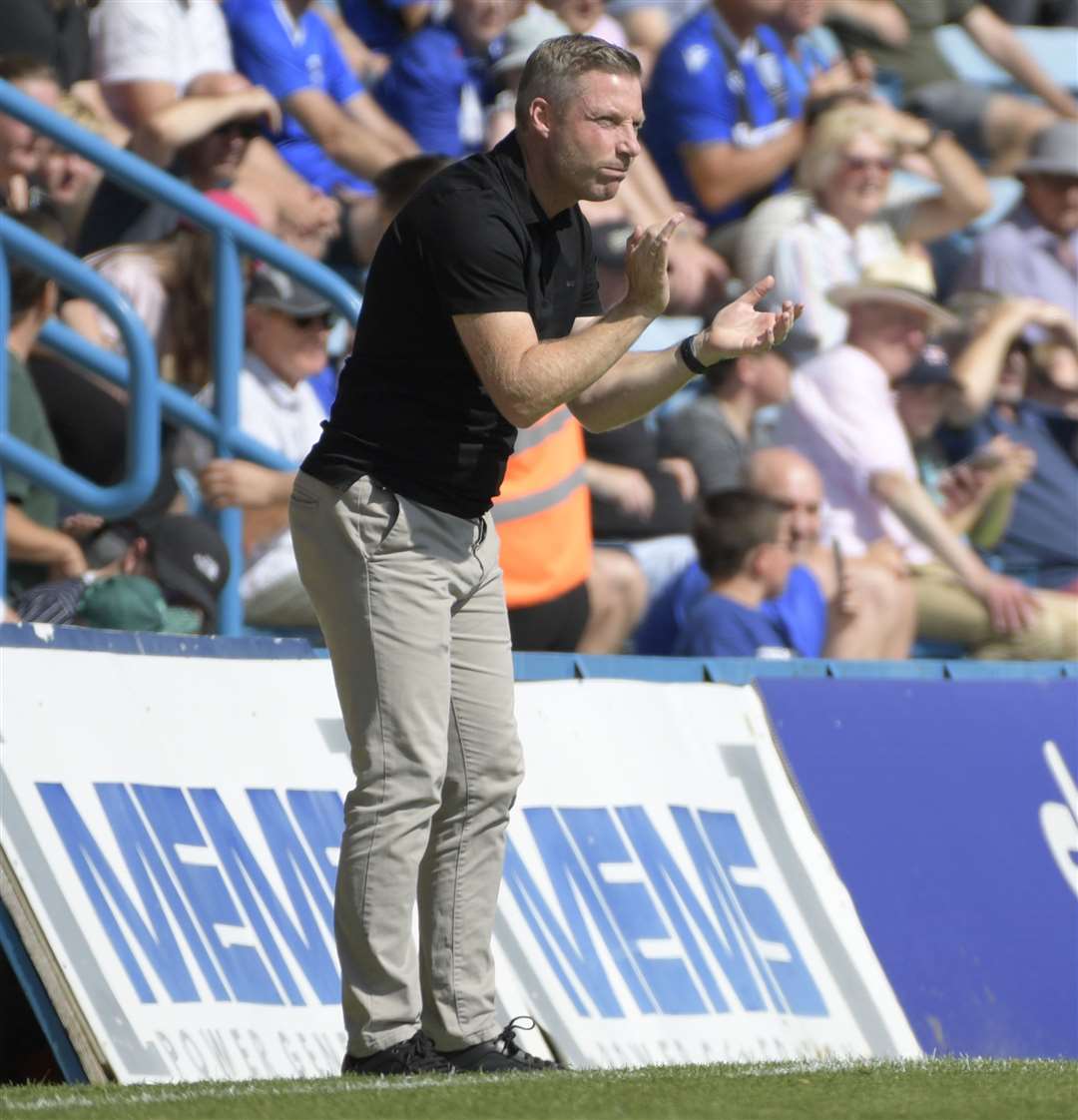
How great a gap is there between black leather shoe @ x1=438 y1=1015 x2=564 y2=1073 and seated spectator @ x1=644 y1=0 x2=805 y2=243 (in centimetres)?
544

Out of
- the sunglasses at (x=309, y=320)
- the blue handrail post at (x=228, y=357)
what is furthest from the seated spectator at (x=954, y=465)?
the blue handrail post at (x=228, y=357)

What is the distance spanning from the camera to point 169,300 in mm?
6785

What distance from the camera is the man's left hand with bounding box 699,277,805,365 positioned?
4059 millimetres

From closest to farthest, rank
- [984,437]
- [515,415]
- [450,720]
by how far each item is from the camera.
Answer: [515,415], [450,720], [984,437]

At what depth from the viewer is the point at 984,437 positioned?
952 centimetres

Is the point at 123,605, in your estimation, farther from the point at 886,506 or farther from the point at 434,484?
the point at 886,506

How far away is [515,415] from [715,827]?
1967 millimetres

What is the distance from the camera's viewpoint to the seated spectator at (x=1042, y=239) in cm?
1002

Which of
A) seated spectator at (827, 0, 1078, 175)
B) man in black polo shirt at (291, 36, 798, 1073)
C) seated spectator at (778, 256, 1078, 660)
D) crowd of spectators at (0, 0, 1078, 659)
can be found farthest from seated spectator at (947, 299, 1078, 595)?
man in black polo shirt at (291, 36, 798, 1073)

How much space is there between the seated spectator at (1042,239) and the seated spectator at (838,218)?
0.26 meters

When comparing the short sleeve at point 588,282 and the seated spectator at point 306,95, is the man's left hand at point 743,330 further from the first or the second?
the seated spectator at point 306,95

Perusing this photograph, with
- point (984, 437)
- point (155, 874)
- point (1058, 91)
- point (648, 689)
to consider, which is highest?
point (155, 874)

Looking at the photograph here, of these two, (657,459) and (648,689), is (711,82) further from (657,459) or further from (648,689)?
(648,689)

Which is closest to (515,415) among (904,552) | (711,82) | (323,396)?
(323,396)
